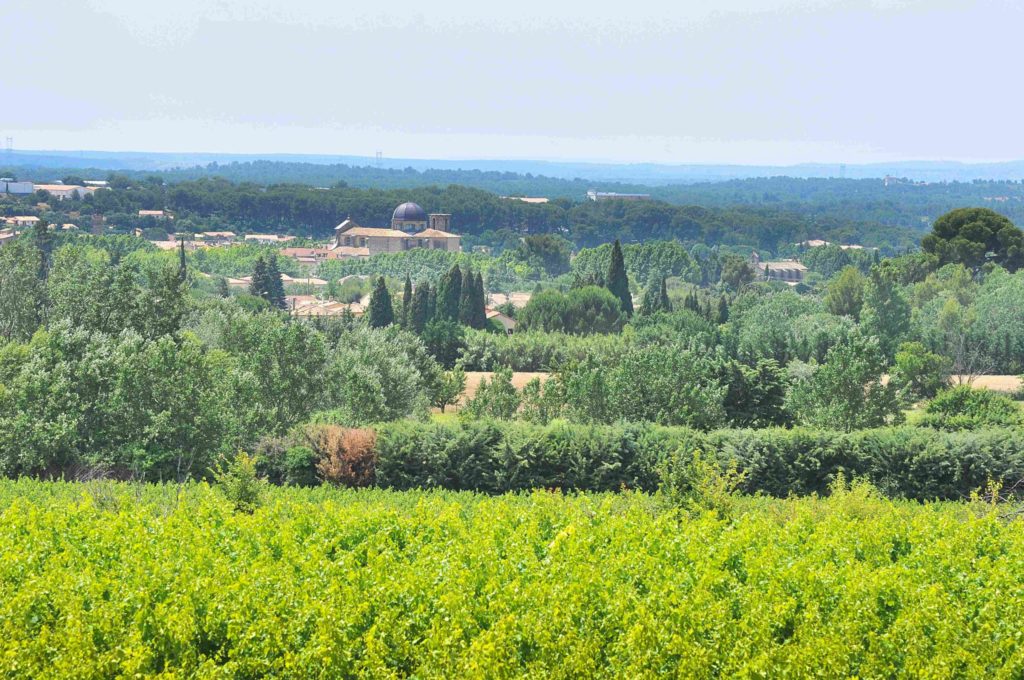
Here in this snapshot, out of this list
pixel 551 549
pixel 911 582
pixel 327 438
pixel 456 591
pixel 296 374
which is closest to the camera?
pixel 456 591

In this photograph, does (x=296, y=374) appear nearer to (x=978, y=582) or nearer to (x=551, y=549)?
(x=551, y=549)

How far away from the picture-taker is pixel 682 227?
159 m

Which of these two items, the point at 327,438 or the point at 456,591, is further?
the point at 327,438

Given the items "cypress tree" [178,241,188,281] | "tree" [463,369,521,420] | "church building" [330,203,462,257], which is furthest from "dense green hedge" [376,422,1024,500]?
"church building" [330,203,462,257]

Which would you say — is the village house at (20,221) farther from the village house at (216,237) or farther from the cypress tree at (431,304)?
the cypress tree at (431,304)

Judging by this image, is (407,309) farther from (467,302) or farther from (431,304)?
(467,302)

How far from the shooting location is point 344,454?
27.7 m

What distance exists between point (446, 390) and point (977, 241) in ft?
150

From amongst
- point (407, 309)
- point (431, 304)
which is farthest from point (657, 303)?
point (407, 309)

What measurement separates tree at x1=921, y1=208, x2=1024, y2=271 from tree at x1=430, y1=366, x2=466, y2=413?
142ft

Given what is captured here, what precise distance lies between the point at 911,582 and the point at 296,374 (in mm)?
20055

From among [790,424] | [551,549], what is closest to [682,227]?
[790,424]

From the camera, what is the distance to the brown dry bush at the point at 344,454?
90.5ft

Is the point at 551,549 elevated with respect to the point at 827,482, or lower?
elevated
